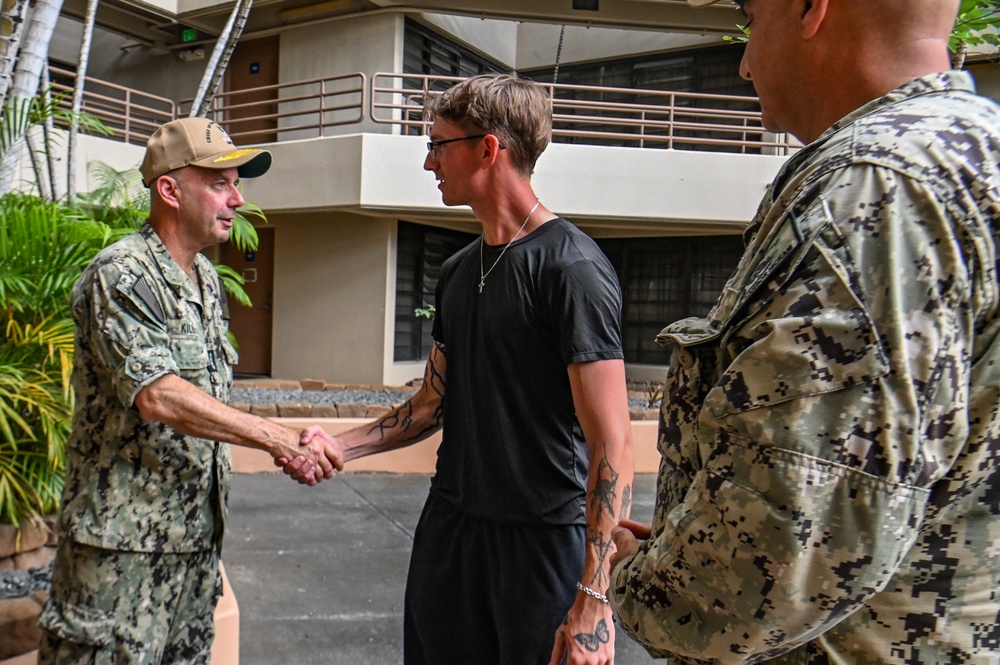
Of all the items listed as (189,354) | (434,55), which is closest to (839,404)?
(189,354)

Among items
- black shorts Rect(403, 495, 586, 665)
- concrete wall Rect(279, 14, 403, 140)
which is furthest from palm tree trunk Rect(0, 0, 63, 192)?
concrete wall Rect(279, 14, 403, 140)

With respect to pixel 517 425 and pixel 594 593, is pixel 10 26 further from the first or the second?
pixel 594 593

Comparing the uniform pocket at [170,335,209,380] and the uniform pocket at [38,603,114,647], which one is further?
the uniform pocket at [170,335,209,380]

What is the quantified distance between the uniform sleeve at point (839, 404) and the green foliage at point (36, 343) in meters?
3.38

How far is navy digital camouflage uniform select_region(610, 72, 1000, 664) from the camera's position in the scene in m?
0.80

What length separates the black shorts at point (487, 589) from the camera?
1915mm

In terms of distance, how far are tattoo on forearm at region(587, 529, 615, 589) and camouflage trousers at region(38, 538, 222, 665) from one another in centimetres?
113

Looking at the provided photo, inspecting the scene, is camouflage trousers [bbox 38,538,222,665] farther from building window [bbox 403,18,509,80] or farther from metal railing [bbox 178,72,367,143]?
building window [bbox 403,18,509,80]

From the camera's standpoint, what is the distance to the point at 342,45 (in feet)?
38.7

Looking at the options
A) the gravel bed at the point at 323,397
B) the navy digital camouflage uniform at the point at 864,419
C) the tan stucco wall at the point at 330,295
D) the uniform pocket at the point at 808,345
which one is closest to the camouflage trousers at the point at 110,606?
the navy digital camouflage uniform at the point at 864,419

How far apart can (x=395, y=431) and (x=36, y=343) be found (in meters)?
2.23

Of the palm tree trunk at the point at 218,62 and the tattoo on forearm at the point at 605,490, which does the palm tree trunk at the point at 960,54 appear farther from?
the palm tree trunk at the point at 218,62

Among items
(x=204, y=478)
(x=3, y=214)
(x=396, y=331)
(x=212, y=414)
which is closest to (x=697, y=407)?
(x=212, y=414)

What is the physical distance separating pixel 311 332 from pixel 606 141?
5944 millimetres
